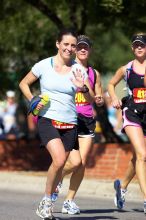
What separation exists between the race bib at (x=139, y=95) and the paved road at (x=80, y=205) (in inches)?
53.2

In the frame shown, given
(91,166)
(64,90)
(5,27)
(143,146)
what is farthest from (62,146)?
(5,27)

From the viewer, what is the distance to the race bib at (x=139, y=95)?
9578 mm

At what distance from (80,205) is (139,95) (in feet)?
7.00

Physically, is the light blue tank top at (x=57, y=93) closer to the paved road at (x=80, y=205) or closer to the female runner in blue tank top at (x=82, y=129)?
the female runner in blue tank top at (x=82, y=129)

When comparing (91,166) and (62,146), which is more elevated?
(62,146)

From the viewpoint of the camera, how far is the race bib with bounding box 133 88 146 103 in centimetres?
958

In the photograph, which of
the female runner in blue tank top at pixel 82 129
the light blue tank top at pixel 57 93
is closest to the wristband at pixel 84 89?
the light blue tank top at pixel 57 93

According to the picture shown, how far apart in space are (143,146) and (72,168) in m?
0.86

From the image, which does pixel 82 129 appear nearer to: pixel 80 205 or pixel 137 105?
pixel 137 105

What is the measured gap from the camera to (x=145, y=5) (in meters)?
13.8

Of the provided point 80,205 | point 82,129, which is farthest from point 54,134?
point 80,205

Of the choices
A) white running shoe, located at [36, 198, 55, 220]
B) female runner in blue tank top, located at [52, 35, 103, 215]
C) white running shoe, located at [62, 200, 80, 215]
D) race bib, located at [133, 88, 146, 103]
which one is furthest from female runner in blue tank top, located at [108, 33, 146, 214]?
white running shoe, located at [36, 198, 55, 220]

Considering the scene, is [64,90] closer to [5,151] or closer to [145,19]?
[145,19]

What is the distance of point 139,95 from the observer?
959 cm
